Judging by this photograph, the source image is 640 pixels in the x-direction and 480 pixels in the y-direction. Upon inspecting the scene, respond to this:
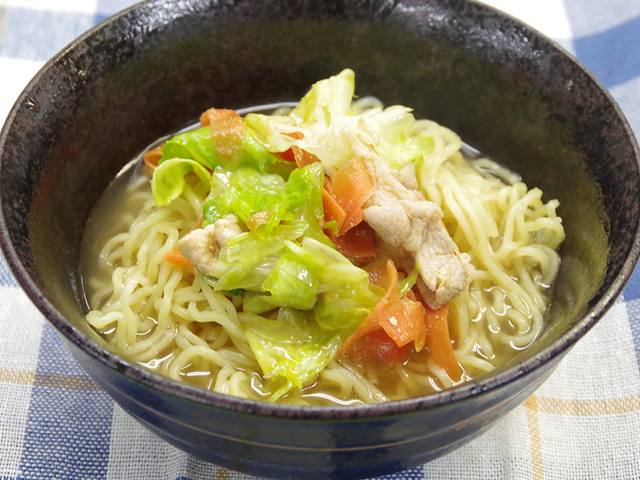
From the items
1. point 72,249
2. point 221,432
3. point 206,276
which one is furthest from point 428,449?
point 72,249

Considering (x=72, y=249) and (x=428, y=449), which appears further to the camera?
(x=72, y=249)

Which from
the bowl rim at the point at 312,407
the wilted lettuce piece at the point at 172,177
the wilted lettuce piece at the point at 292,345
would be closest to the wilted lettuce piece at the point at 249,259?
the wilted lettuce piece at the point at 292,345

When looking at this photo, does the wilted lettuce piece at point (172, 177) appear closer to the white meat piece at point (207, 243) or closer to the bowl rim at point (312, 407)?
the white meat piece at point (207, 243)

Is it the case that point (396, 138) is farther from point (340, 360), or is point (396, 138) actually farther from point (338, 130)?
point (340, 360)

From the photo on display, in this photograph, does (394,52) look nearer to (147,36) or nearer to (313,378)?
(147,36)

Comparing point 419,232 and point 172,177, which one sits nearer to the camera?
point 419,232

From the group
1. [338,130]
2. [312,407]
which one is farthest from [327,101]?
[312,407]
